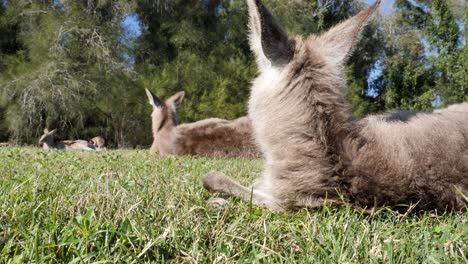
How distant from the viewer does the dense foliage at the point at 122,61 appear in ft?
66.9

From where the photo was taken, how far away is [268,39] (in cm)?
298

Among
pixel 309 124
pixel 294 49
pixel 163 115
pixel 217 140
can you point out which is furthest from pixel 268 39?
pixel 163 115

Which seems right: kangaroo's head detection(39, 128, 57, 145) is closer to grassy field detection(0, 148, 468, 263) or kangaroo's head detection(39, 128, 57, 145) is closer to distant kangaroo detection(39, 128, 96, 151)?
distant kangaroo detection(39, 128, 96, 151)

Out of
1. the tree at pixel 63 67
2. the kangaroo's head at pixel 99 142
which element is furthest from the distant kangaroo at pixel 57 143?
the tree at pixel 63 67

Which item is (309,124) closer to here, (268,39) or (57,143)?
(268,39)

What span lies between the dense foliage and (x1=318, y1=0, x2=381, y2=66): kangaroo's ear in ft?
55.3

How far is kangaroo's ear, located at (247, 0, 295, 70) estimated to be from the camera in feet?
9.42

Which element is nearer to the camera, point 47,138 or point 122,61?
point 47,138

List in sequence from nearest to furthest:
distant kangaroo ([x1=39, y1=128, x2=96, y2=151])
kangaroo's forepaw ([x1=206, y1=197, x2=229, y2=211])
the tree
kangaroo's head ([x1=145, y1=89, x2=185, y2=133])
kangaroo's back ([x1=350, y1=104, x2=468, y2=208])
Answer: kangaroo's forepaw ([x1=206, y1=197, x2=229, y2=211]) → kangaroo's back ([x1=350, y1=104, x2=468, y2=208]) → kangaroo's head ([x1=145, y1=89, x2=185, y2=133]) → distant kangaroo ([x1=39, y1=128, x2=96, y2=151]) → the tree

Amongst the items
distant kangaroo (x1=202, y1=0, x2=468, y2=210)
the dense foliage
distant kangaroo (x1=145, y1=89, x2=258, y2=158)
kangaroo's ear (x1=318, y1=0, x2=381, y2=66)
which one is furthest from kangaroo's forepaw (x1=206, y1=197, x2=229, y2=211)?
the dense foliage

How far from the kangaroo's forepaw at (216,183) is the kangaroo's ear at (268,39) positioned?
914 mm

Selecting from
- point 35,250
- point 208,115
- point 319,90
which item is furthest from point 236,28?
point 35,250

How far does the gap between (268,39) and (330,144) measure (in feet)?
2.93

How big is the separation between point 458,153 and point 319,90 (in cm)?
95
